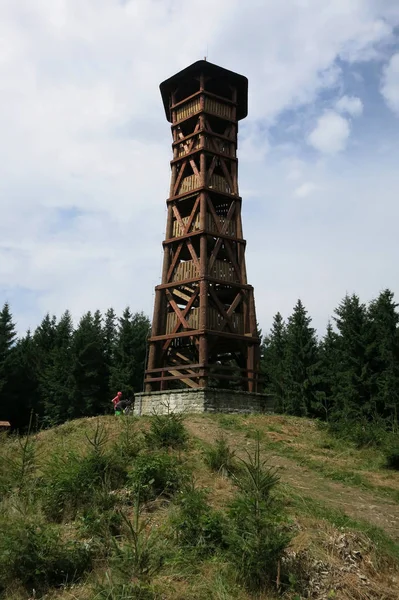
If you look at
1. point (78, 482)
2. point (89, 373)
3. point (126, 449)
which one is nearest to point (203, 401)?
point (126, 449)

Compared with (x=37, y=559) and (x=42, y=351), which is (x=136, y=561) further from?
(x=42, y=351)

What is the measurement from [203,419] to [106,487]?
8719 millimetres

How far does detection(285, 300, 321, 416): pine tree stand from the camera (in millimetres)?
39125

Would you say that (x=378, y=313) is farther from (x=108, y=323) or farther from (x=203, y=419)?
(x=108, y=323)

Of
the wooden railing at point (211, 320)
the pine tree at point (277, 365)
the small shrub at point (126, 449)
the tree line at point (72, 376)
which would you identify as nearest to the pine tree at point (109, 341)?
the tree line at point (72, 376)

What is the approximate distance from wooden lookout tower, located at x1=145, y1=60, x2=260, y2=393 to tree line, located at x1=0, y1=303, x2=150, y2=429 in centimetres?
2081

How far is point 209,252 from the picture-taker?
2211 cm

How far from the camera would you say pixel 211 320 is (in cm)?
2012

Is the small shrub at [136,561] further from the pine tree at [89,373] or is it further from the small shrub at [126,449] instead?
the pine tree at [89,373]

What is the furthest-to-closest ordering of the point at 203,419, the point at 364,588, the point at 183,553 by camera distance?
the point at 203,419, the point at 183,553, the point at 364,588

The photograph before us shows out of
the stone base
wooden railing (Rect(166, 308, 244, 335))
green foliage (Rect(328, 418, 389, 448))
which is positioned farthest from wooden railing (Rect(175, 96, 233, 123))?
green foliage (Rect(328, 418, 389, 448))

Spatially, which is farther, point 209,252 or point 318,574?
point 209,252

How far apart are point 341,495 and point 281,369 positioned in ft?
117

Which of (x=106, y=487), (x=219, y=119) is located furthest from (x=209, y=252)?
(x=106, y=487)
